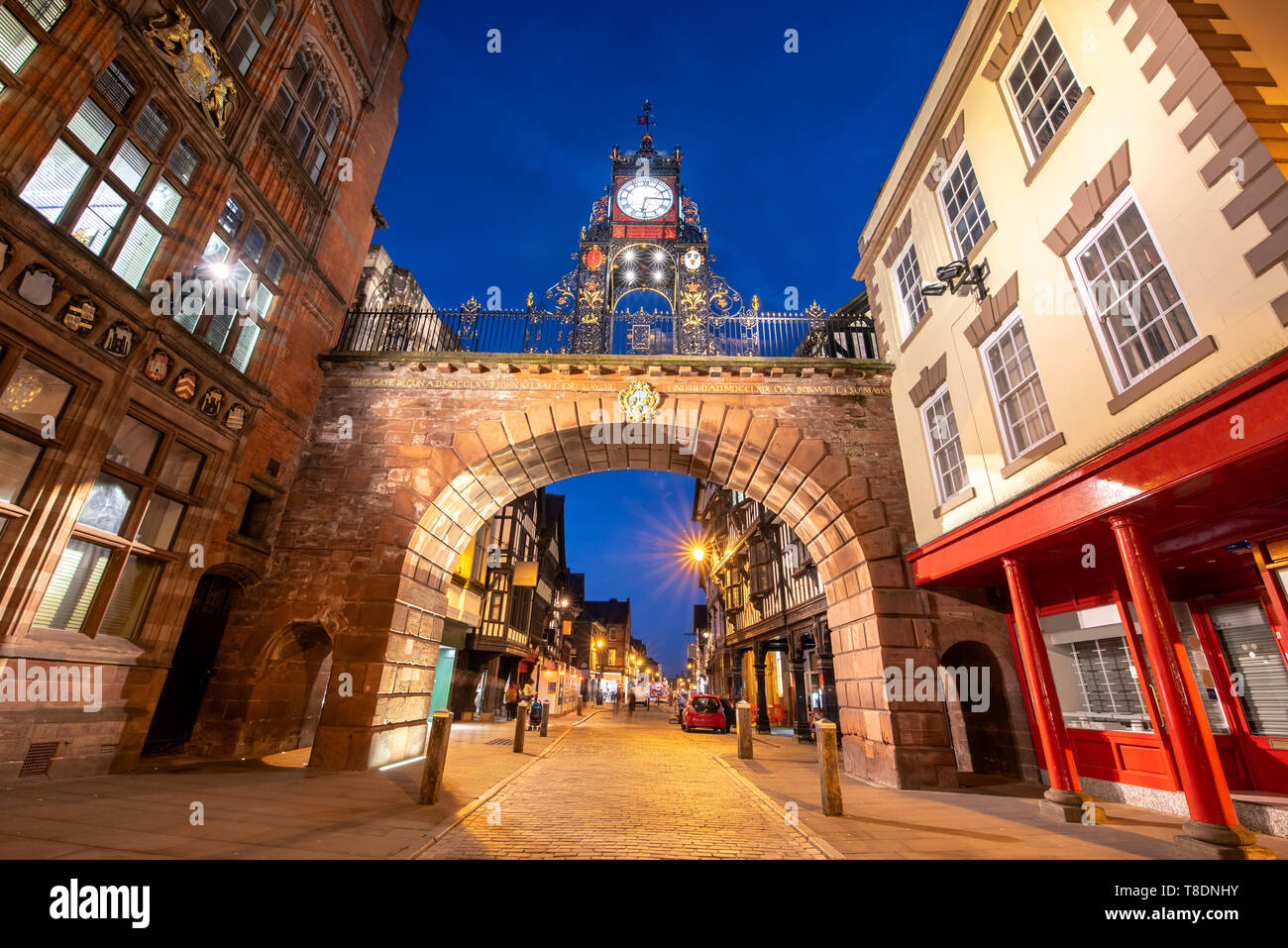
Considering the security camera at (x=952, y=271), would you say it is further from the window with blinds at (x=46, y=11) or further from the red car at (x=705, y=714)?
the red car at (x=705, y=714)

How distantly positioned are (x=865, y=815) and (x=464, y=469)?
9.16 m

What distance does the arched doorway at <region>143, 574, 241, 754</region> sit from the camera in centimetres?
909

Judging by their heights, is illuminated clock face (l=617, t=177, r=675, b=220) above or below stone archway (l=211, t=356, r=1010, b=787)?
above

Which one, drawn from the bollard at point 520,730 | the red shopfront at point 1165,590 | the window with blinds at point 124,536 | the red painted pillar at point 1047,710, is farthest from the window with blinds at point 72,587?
the red painted pillar at point 1047,710

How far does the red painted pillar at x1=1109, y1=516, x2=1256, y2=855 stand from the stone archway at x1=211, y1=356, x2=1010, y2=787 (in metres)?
4.11

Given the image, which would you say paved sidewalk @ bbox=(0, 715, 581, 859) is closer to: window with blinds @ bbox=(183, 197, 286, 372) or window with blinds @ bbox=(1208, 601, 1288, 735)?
window with blinds @ bbox=(183, 197, 286, 372)

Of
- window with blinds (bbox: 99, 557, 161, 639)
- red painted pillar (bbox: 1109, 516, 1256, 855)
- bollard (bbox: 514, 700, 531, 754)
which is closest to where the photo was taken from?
red painted pillar (bbox: 1109, 516, 1256, 855)

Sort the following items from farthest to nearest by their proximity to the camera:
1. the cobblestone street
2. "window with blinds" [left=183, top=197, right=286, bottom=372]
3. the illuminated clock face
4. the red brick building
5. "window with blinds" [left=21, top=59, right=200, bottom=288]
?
the illuminated clock face → "window with blinds" [left=183, top=197, right=286, bottom=372] → "window with blinds" [left=21, top=59, right=200, bottom=288] → the red brick building → the cobblestone street

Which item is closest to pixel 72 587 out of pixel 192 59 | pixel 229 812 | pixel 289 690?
pixel 229 812

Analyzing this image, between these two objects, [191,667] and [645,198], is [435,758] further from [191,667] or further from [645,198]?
[645,198]

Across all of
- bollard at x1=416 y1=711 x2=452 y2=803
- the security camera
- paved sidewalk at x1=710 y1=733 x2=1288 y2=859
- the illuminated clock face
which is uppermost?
the illuminated clock face

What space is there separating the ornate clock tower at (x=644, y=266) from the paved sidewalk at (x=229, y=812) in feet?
32.6

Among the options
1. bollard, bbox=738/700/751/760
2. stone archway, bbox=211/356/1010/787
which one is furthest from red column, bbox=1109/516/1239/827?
bollard, bbox=738/700/751/760

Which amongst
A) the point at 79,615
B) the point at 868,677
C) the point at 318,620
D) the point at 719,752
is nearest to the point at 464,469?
A: the point at 318,620
